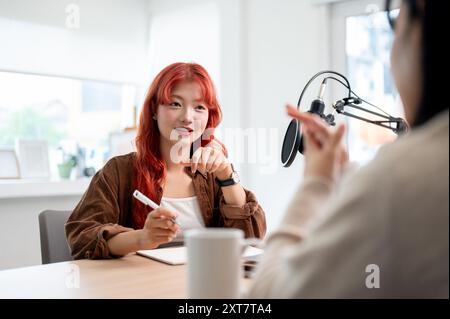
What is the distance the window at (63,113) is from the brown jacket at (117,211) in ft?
6.50

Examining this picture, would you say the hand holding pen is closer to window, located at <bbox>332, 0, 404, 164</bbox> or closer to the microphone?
the microphone

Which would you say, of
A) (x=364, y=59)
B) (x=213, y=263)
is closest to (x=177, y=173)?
(x=213, y=263)

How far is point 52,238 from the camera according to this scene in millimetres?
1702

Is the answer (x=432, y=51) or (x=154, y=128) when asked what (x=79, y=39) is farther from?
(x=432, y=51)

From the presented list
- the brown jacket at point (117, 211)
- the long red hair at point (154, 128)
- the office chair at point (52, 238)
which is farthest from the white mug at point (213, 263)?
the office chair at point (52, 238)

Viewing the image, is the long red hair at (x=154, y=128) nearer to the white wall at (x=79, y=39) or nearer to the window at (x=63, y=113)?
the white wall at (x=79, y=39)

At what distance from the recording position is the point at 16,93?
3.44m

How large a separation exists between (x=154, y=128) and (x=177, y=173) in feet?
0.59

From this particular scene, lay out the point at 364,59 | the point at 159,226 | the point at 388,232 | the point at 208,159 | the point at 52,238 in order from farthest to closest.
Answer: the point at 364,59 → the point at 52,238 → the point at 208,159 → the point at 159,226 → the point at 388,232

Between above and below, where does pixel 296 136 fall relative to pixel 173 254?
above

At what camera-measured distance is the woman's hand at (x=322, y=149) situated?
2.34 ft
